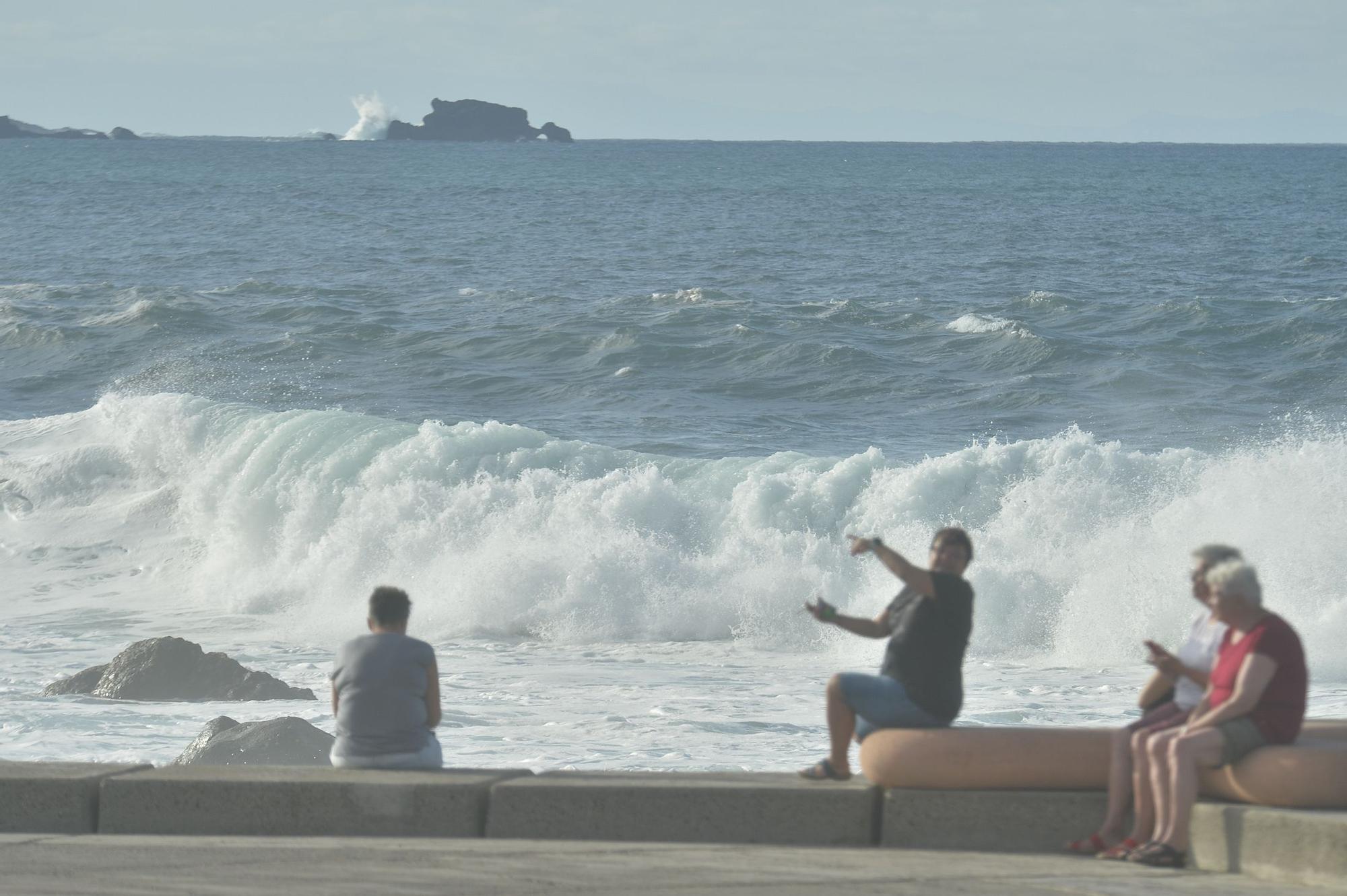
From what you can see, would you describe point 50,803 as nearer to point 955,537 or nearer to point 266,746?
point 266,746

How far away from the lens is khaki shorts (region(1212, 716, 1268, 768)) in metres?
5.39

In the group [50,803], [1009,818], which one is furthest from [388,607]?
[1009,818]

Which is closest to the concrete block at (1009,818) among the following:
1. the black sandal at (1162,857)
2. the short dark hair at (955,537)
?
the black sandal at (1162,857)

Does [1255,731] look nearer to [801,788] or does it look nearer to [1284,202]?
[801,788]

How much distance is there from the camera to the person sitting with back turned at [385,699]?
21.0 ft

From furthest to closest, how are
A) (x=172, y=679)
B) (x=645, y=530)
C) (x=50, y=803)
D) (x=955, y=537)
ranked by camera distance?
1. (x=645, y=530)
2. (x=172, y=679)
3. (x=50, y=803)
4. (x=955, y=537)

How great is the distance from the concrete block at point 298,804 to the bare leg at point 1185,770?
90.8 inches

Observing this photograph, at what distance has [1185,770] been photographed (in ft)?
17.6

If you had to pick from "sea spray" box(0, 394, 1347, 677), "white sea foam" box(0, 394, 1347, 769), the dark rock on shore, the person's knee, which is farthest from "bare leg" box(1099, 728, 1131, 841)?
the dark rock on shore

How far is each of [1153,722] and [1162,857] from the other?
0.51 metres

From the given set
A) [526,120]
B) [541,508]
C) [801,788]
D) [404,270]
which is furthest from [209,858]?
[526,120]

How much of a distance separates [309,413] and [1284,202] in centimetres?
5622

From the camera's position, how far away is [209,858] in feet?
18.3

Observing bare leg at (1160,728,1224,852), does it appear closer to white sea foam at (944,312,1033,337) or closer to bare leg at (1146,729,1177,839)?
bare leg at (1146,729,1177,839)
